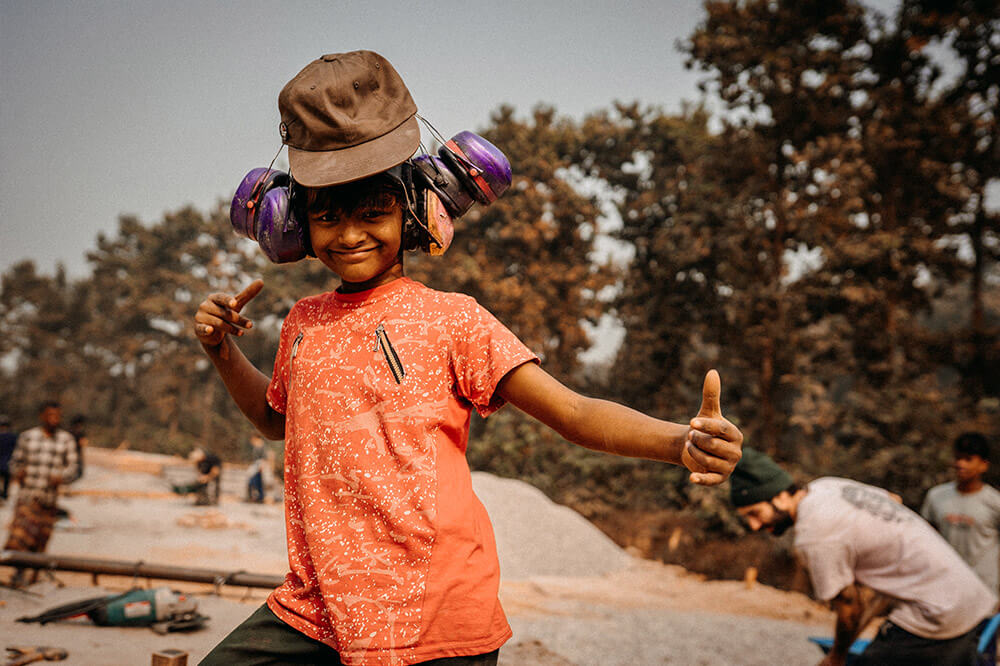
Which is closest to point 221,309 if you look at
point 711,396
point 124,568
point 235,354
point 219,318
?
point 219,318

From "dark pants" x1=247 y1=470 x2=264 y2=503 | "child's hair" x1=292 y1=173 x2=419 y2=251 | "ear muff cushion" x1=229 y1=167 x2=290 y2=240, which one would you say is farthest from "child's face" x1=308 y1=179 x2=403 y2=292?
"dark pants" x1=247 y1=470 x2=264 y2=503

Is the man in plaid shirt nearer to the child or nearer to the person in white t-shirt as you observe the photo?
the child

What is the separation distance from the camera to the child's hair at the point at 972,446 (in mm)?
4801

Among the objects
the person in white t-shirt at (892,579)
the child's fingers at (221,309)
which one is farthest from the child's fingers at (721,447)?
the person in white t-shirt at (892,579)

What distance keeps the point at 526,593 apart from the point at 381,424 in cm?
730

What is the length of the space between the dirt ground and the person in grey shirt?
165 centimetres

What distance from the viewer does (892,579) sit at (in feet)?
10.3

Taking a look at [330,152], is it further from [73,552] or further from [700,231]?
[700,231]

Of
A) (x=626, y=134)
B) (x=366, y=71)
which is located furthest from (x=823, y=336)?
(x=366, y=71)

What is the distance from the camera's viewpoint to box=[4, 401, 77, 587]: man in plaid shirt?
21.9ft

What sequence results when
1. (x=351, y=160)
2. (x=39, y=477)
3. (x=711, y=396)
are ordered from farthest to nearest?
(x=39, y=477), (x=351, y=160), (x=711, y=396)

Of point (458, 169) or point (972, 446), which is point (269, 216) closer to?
point (458, 169)

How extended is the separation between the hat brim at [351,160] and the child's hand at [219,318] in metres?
0.38

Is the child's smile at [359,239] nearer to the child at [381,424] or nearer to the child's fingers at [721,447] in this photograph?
the child at [381,424]
